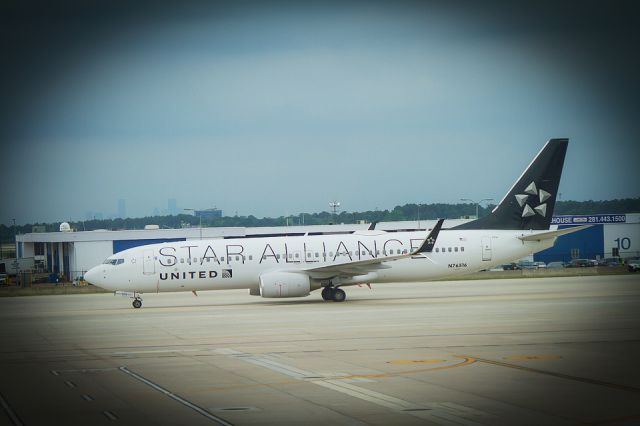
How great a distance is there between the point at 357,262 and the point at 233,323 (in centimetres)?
1060

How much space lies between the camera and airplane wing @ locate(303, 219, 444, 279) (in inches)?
1688

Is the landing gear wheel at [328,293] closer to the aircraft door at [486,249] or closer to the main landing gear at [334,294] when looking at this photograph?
the main landing gear at [334,294]

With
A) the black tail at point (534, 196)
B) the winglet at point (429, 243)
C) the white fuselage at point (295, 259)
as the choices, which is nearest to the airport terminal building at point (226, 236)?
the white fuselage at point (295, 259)

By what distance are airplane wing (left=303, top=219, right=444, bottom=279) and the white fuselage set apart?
148mm

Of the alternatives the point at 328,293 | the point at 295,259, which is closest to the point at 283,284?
the point at 295,259

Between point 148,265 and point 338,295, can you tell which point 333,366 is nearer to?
point 338,295

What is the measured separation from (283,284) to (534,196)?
1552 cm

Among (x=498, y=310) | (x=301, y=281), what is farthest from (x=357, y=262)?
(x=498, y=310)

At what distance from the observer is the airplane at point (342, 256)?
146ft

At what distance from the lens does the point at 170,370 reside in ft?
70.3

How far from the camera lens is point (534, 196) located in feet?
159

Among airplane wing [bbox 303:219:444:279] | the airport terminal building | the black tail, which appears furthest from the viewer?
the airport terminal building

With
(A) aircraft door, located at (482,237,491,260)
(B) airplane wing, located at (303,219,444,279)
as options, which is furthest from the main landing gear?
(A) aircraft door, located at (482,237,491,260)

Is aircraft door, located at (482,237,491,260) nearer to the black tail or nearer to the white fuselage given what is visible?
the white fuselage
